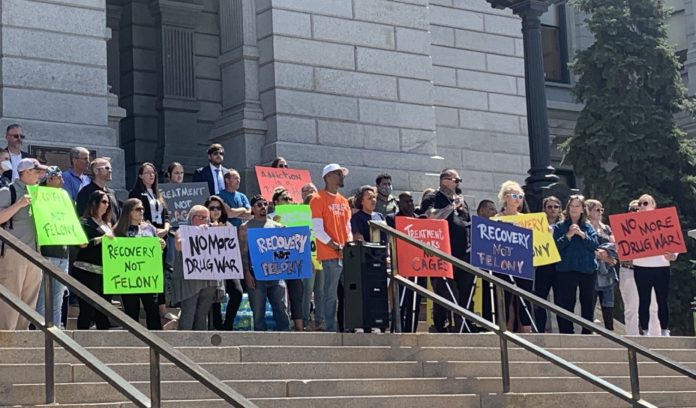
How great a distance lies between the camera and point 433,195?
50.9 feet

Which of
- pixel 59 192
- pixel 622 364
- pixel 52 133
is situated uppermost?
pixel 52 133

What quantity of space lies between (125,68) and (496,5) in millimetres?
6611

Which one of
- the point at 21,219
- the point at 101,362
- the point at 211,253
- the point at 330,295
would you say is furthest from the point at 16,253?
the point at 330,295

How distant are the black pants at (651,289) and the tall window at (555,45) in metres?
22.5

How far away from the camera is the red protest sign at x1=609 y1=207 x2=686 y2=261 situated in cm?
1584

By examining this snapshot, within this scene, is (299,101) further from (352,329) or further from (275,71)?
(352,329)

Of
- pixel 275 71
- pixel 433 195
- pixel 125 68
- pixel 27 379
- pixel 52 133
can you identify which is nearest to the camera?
pixel 27 379

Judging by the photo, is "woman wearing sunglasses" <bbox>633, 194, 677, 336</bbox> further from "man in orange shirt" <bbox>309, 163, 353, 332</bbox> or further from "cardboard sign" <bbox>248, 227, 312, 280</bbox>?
Result: "cardboard sign" <bbox>248, 227, 312, 280</bbox>

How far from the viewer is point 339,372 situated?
11.7 m

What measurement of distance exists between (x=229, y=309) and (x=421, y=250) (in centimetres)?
199

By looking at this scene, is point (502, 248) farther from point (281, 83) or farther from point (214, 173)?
point (281, 83)

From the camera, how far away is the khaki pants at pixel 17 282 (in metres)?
11.2

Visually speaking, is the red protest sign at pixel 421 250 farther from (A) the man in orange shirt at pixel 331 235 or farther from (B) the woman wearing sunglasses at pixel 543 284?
(B) the woman wearing sunglasses at pixel 543 284

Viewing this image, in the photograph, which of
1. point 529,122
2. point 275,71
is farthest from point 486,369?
point 529,122
